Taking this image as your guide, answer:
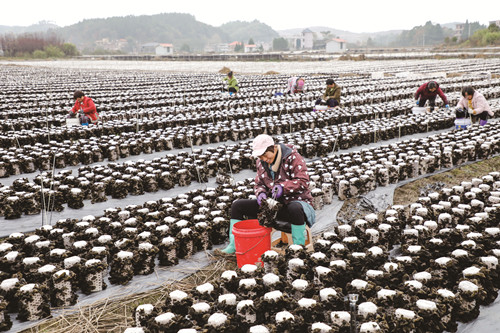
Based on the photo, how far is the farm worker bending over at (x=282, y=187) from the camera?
3.69m

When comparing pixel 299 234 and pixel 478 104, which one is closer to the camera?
pixel 299 234

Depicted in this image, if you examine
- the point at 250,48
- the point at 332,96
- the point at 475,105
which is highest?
the point at 250,48

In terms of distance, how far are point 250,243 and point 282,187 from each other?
0.61 metres

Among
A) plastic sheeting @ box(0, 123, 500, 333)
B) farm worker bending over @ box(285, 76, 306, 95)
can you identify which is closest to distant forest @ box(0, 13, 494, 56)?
farm worker bending over @ box(285, 76, 306, 95)

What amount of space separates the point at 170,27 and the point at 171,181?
188755 millimetres

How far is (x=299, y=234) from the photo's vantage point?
374cm

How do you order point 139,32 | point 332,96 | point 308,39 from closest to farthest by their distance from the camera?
point 332,96, point 308,39, point 139,32

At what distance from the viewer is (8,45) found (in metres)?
65.1

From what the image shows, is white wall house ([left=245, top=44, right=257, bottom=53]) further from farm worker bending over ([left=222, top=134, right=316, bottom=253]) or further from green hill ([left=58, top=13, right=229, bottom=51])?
farm worker bending over ([left=222, top=134, right=316, bottom=253])

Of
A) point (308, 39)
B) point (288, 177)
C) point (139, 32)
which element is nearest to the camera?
point (288, 177)

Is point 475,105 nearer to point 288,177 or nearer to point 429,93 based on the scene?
point 429,93

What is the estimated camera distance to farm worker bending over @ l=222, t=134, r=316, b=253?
3.69 m

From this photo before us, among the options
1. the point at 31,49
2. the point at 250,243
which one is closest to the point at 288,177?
the point at 250,243

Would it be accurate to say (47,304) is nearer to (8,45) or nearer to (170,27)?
(8,45)
